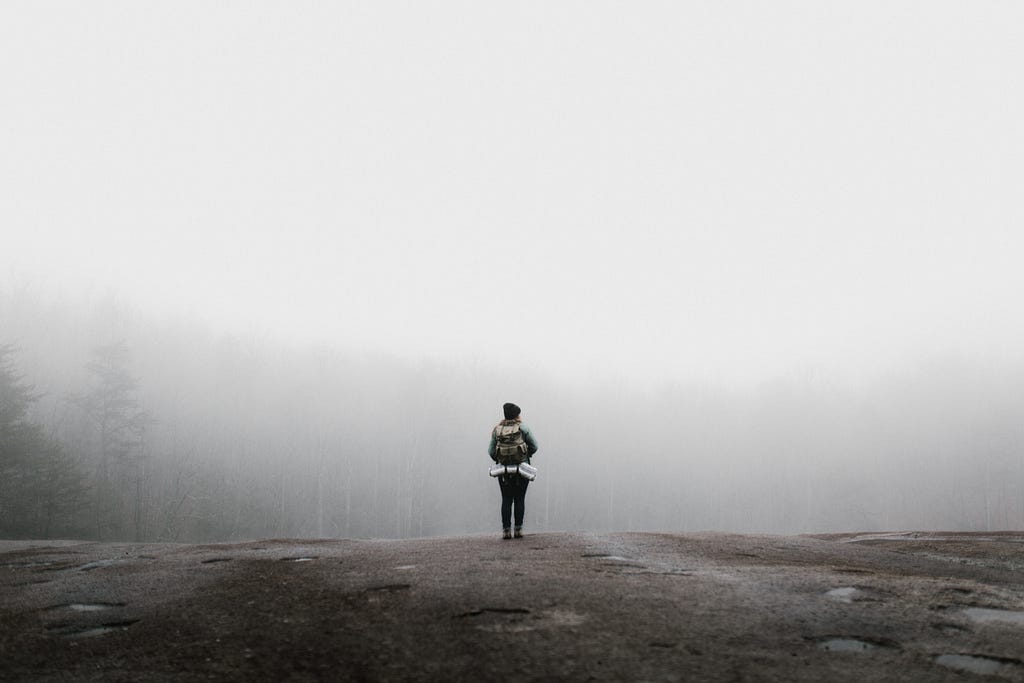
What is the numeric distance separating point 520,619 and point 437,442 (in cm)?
7248

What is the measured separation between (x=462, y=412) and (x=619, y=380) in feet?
115

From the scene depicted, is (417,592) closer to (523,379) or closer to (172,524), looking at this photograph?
(172,524)

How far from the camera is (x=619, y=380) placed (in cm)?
11106

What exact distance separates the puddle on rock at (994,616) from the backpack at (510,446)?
7.82m

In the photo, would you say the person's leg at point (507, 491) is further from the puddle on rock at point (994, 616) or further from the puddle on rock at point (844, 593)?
the puddle on rock at point (994, 616)

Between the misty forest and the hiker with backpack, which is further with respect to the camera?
the misty forest

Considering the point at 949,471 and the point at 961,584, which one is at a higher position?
the point at 961,584

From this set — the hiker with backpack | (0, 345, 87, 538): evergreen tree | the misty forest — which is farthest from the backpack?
the misty forest

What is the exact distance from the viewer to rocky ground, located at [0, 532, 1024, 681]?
4.84 meters

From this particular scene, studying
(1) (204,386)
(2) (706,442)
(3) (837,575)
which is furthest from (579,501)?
(3) (837,575)

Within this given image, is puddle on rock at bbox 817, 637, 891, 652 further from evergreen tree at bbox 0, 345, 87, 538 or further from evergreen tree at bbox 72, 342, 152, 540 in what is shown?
evergreen tree at bbox 72, 342, 152, 540

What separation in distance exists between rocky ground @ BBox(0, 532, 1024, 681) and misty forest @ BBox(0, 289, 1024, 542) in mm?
40840

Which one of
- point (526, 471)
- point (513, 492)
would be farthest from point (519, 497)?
point (526, 471)

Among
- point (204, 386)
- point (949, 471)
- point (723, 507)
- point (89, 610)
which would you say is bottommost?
point (723, 507)
